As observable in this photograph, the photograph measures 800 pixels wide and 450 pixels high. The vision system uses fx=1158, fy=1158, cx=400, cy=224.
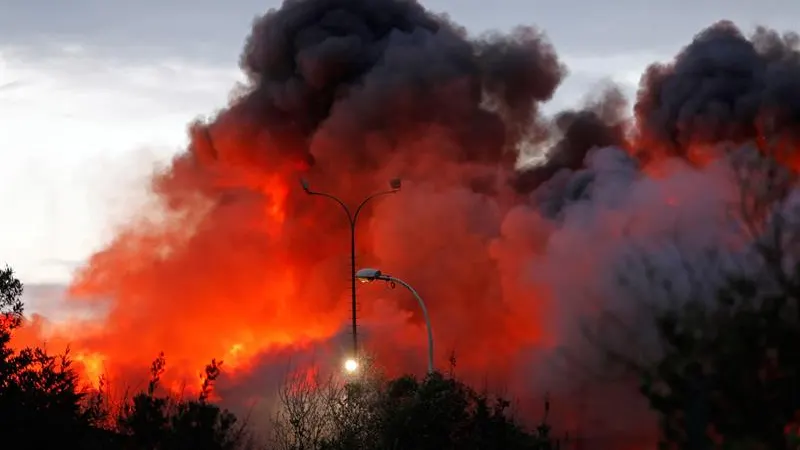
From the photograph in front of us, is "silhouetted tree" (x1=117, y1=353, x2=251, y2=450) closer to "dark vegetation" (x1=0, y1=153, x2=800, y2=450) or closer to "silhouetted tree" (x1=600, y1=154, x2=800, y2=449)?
"dark vegetation" (x1=0, y1=153, x2=800, y2=450)

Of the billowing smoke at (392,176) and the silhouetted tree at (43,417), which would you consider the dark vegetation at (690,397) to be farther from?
the billowing smoke at (392,176)

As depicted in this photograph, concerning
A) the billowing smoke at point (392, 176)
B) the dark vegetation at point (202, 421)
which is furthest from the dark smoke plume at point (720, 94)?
the dark vegetation at point (202, 421)

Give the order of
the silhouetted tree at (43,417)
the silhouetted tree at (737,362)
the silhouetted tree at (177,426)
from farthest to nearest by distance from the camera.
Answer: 1. the silhouetted tree at (43,417)
2. the silhouetted tree at (177,426)
3. the silhouetted tree at (737,362)

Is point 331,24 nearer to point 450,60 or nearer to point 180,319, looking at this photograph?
point 450,60

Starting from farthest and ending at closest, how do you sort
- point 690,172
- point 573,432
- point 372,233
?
point 372,233, point 690,172, point 573,432

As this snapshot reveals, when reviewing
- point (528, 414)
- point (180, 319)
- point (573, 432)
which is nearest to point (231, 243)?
point (180, 319)

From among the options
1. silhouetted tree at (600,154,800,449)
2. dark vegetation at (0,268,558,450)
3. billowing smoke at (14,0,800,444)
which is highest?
billowing smoke at (14,0,800,444)

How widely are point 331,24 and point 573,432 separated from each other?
1332 inches

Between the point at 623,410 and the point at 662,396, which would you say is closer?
the point at 662,396

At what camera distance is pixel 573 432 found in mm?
22812

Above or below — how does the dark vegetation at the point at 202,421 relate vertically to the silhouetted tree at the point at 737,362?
above

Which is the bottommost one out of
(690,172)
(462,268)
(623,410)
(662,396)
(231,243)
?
(662,396)

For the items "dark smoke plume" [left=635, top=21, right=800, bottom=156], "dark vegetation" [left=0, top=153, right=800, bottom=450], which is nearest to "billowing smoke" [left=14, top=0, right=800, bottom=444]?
"dark smoke plume" [left=635, top=21, right=800, bottom=156]

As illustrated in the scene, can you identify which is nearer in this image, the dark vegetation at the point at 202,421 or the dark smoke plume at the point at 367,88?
the dark vegetation at the point at 202,421
